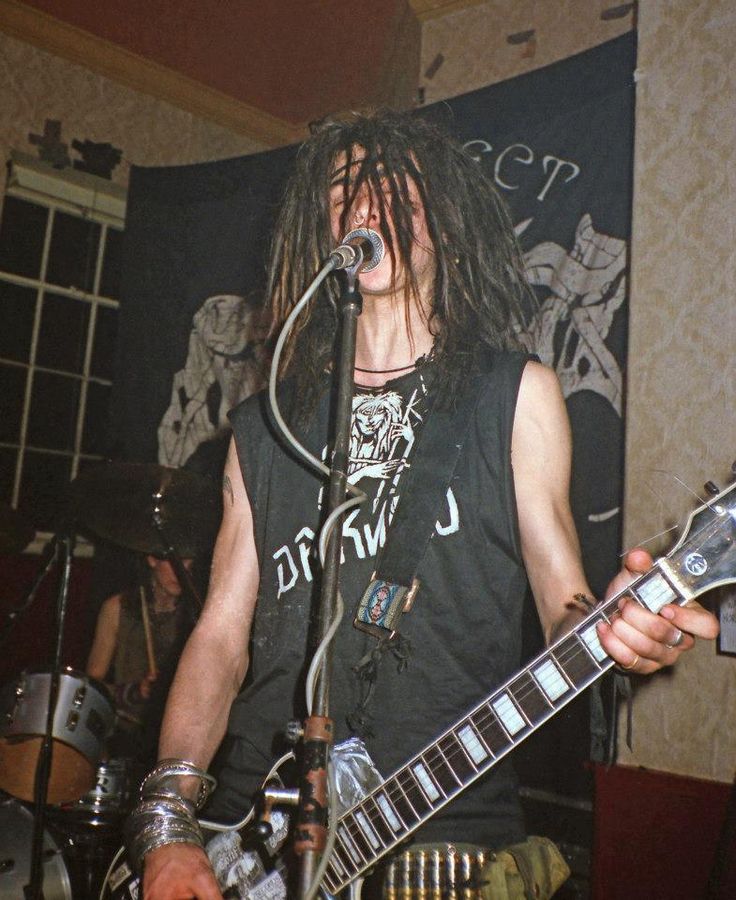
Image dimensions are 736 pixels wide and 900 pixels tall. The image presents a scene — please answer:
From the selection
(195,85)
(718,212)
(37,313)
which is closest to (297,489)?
(718,212)

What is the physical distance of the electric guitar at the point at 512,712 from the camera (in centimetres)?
121

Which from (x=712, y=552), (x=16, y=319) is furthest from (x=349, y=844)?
(x=16, y=319)

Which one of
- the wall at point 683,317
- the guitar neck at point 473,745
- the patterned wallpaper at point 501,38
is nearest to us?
the guitar neck at point 473,745

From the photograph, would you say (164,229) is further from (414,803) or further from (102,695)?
(414,803)

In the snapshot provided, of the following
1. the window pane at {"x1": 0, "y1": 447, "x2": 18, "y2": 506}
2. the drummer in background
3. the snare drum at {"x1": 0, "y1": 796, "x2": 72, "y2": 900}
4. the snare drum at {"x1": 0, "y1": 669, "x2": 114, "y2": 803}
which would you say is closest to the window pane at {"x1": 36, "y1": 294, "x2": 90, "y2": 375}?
the window pane at {"x1": 0, "y1": 447, "x2": 18, "y2": 506}

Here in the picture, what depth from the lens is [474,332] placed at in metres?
1.88

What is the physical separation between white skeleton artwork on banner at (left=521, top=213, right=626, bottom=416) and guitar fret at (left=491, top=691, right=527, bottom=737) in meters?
1.45

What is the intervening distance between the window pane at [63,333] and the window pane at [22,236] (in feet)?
0.77

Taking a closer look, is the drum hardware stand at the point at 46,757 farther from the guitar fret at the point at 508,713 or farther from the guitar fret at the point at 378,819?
the guitar fret at the point at 508,713

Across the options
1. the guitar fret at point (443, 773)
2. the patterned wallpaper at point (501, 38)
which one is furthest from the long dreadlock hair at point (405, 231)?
the patterned wallpaper at point (501, 38)

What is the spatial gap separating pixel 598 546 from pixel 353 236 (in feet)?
5.44

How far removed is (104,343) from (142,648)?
83.4 inches

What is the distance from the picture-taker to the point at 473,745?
1370mm

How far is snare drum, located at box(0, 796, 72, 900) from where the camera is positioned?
271cm
